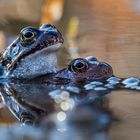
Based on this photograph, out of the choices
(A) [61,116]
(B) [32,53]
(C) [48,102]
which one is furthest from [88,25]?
(A) [61,116]

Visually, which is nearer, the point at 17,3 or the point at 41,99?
the point at 41,99

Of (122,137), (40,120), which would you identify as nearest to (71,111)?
(40,120)

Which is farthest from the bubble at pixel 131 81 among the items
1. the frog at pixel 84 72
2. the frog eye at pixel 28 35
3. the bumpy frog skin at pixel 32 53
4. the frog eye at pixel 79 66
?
the frog eye at pixel 28 35

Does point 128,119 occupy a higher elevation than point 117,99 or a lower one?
lower

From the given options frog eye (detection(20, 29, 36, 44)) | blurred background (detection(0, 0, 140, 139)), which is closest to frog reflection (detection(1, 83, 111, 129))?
blurred background (detection(0, 0, 140, 139))

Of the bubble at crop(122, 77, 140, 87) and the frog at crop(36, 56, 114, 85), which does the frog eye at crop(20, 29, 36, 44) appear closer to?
the frog at crop(36, 56, 114, 85)

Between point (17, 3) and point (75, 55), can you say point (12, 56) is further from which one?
point (17, 3)

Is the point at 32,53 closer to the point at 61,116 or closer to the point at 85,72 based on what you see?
the point at 85,72

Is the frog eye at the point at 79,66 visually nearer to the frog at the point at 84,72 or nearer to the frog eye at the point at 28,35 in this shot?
the frog at the point at 84,72
